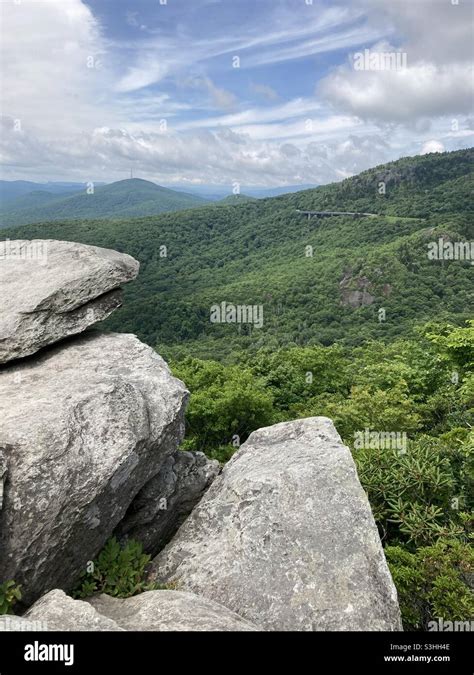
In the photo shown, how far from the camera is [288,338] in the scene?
352 ft

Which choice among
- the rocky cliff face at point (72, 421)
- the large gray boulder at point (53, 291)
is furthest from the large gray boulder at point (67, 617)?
the large gray boulder at point (53, 291)

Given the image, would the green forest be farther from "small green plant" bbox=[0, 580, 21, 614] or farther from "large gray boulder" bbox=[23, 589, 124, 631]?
"small green plant" bbox=[0, 580, 21, 614]

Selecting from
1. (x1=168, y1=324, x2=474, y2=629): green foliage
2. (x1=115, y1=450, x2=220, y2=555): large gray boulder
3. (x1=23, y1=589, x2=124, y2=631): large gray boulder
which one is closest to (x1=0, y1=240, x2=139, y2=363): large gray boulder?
(x1=115, y1=450, x2=220, y2=555): large gray boulder

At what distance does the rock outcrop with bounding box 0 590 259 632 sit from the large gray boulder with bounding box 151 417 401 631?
38.2 inches

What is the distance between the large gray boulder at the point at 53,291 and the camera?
10.4 m

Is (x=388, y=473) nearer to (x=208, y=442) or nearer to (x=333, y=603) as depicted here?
(x=333, y=603)

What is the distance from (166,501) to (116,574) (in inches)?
82.5

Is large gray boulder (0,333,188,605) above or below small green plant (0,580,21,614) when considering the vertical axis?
above

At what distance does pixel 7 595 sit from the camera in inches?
296

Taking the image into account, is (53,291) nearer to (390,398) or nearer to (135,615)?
(135,615)

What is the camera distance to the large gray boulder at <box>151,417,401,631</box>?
27.4 feet

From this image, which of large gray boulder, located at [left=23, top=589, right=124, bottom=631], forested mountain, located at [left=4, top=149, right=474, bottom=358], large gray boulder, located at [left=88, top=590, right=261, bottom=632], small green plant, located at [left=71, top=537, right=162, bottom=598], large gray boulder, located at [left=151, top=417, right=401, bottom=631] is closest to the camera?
large gray boulder, located at [left=23, top=589, right=124, bottom=631]

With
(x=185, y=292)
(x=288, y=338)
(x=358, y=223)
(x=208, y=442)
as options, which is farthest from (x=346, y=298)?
(x=208, y=442)
